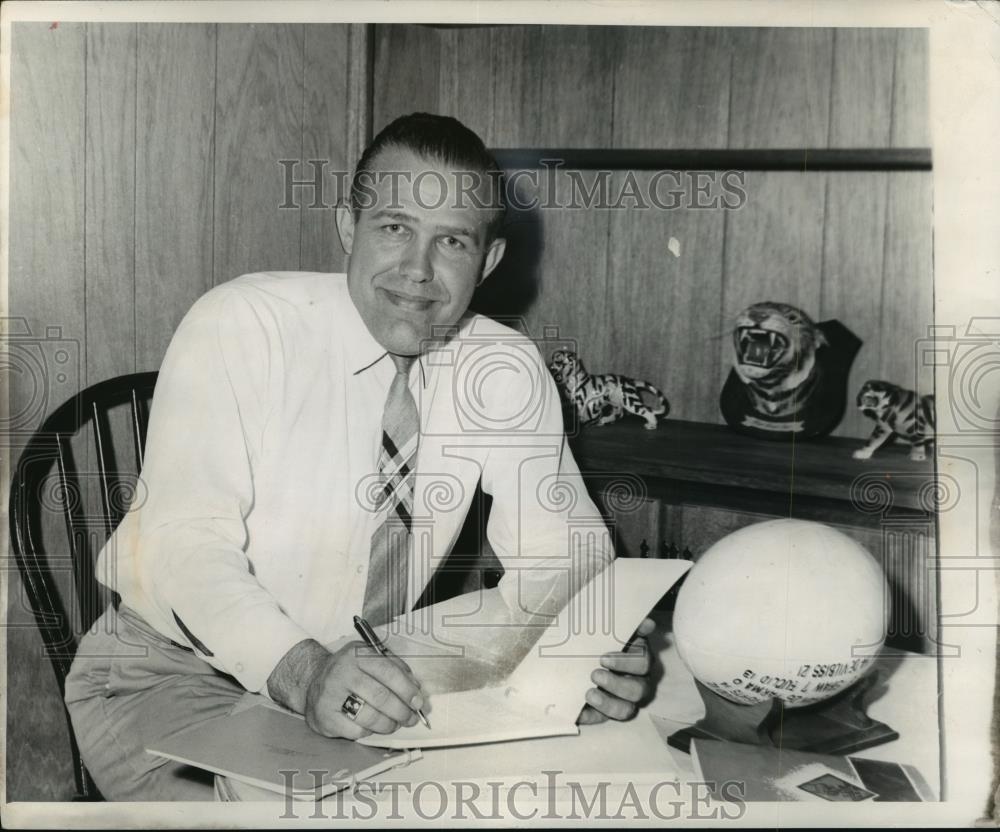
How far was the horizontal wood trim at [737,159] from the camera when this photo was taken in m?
1.11

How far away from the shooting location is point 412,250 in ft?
3.39

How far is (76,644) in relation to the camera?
1.04m

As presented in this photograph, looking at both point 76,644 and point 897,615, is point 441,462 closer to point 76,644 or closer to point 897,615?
point 76,644

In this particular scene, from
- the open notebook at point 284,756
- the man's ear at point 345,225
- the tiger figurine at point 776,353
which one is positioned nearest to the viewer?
the open notebook at point 284,756

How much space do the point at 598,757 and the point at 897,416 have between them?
0.60 metres

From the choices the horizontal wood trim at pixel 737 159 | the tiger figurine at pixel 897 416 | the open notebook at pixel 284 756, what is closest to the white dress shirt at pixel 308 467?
the open notebook at pixel 284 756

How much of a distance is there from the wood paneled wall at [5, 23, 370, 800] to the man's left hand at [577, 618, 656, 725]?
586 mm

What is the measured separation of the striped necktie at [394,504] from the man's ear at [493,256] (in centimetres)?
14

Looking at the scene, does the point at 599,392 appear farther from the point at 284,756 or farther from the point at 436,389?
the point at 284,756

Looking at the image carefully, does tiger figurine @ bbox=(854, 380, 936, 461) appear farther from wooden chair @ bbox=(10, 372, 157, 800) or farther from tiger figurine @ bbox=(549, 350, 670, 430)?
wooden chair @ bbox=(10, 372, 157, 800)

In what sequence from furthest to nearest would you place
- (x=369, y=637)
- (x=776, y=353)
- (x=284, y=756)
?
(x=776, y=353)
(x=369, y=637)
(x=284, y=756)

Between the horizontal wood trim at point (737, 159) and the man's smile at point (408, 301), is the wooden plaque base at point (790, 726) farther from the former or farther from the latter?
the horizontal wood trim at point (737, 159)

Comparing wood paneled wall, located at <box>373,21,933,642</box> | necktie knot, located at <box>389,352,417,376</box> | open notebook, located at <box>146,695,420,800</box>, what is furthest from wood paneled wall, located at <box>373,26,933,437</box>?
open notebook, located at <box>146,695,420,800</box>

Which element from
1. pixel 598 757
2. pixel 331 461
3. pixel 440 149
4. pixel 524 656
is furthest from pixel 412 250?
pixel 598 757
